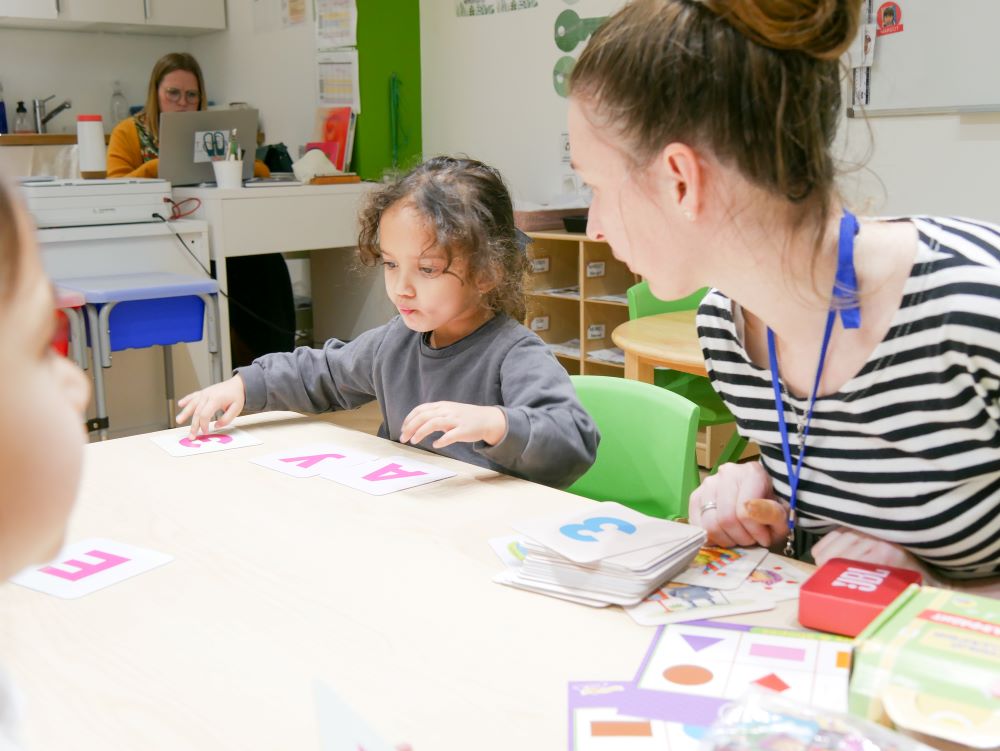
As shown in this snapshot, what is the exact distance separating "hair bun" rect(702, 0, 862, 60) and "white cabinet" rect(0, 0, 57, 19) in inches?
199

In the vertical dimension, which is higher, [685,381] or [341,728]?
[341,728]

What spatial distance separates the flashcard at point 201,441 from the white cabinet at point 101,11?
437cm

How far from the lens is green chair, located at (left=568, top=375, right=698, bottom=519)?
1.51 m

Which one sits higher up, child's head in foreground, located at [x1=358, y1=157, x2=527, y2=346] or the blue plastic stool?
child's head in foreground, located at [x1=358, y1=157, x2=527, y2=346]

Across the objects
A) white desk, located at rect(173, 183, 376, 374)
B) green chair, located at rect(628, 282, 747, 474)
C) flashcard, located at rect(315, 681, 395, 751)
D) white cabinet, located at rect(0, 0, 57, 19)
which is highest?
white cabinet, located at rect(0, 0, 57, 19)

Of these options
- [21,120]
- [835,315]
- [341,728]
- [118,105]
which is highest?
[118,105]

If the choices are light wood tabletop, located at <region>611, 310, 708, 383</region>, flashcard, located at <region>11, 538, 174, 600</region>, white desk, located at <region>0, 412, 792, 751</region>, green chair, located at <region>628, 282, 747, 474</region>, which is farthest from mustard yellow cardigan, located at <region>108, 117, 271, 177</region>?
flashcard, located at <region>11, 538, 174, 600</region>

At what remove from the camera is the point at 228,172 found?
4.02m

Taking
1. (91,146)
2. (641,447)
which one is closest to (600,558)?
(641,447)

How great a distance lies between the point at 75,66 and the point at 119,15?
0.57 meters

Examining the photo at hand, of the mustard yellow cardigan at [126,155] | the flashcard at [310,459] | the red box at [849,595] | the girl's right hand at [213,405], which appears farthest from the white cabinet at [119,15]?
the red box at [849,595]

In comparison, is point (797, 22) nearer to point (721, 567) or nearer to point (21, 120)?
point (721, 567)

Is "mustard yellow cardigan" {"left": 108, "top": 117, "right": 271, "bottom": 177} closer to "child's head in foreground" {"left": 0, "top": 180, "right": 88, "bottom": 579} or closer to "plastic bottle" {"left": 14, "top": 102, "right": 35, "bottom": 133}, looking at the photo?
"plastic bottle" {"left": 14, "top": 102, "right": 35, "bottom": 133}

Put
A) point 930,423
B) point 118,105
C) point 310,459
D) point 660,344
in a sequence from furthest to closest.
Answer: point 118,105
point 660,344
point 310,459
point 930,423
